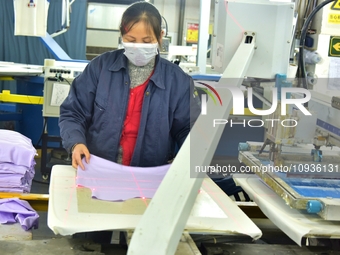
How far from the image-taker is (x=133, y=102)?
5.90 ft

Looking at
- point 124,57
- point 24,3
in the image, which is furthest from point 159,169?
point 24,3

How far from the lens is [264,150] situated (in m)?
1.93

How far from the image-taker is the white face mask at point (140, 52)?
1760 millimetres

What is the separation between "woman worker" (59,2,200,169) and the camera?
1769 mm

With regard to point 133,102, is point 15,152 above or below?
below

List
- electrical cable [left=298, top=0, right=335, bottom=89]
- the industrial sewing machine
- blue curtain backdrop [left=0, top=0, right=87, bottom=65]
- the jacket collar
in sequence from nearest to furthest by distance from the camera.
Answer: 1. the industrial sewing machine
2. electrical cable [left=298, top=0, right=335, bottom=89]
3. the jacket collar
4. blue curtain backdrop [left=0, top=0, right=87, bottom=65]

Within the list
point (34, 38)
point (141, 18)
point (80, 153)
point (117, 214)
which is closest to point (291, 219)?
point (117, 214)

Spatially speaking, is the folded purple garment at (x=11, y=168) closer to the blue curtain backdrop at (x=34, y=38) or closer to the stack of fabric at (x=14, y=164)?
the stack of fabric at (x=14, y=164)

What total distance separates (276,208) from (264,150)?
432 mm

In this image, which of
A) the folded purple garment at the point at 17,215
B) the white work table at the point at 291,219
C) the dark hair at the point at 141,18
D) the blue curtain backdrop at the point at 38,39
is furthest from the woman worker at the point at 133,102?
the blue curtain backdrop at the point at 38,39

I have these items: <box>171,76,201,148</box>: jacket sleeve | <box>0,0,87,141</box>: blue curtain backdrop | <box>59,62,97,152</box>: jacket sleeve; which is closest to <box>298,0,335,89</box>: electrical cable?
<box>171,76,201,148</box>: jacket sleeve

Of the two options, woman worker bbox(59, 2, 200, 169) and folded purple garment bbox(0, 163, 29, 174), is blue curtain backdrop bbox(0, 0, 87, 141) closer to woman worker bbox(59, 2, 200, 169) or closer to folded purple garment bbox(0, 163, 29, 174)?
folded purple garment bbox(0, 163, 29, 174)

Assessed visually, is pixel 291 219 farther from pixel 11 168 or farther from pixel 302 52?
pixel 11 168

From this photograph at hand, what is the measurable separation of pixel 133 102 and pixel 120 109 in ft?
0.18
